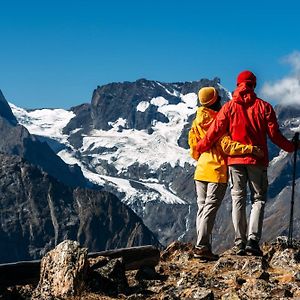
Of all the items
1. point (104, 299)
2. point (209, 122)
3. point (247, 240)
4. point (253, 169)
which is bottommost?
point (104, 299)

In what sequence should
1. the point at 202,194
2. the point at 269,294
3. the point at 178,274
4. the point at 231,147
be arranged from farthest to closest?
1. the point at 202,194
2. the point at 231,147
3. the point at 178,274
4. the point at 269,294

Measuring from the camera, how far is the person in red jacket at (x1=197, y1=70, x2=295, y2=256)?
15695mm

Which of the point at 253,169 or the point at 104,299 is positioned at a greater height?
the point at 253,169

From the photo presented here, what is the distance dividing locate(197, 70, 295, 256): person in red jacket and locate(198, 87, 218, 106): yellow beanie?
69 centimetres

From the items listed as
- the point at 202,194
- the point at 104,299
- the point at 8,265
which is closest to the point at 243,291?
the point at 104,299

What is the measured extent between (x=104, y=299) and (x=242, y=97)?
19.6 ft

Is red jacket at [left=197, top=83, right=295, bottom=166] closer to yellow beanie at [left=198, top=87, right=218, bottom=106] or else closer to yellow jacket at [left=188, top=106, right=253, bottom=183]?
yellow jacket at [left=188, top=106, right=253, bottom=183]

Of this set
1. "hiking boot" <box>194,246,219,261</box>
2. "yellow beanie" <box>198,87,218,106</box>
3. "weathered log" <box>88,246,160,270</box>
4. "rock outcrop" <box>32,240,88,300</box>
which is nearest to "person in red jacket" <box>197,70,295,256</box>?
"hiking boot" <box>194,246,219,261</box>

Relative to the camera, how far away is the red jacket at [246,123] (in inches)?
617

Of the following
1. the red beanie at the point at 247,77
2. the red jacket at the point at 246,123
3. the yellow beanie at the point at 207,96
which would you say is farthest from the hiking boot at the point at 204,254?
the red beanie at the point at 247,77

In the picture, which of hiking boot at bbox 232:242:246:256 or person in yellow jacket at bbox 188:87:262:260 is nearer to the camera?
hiking boot at bbox 232:242:246:256

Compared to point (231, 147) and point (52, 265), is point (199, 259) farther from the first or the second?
point (52, 265)

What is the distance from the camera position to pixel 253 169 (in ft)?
51.7

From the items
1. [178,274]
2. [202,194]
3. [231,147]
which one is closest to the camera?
[178,274]
